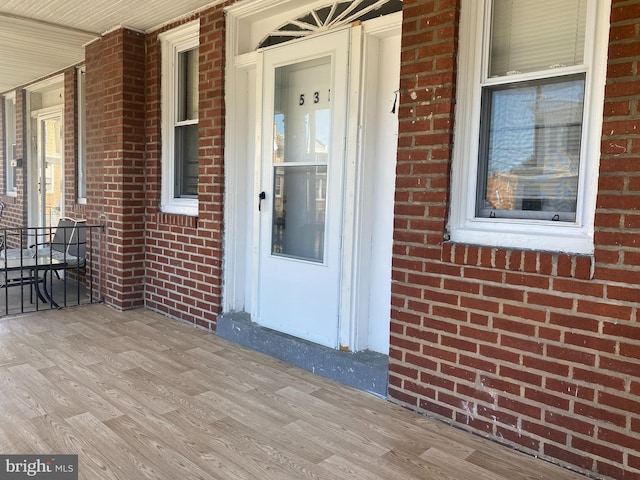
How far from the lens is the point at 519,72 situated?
2.42 m

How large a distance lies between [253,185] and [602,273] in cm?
263

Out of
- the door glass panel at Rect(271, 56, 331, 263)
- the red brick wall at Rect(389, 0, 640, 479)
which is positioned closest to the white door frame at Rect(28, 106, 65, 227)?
the door glass panel at Rect(271, 56, 331, 263)

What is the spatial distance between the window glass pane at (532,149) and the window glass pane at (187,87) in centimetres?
279

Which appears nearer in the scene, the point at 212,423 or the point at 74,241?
the point at 212,423

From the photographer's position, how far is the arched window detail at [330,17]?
3029 mm

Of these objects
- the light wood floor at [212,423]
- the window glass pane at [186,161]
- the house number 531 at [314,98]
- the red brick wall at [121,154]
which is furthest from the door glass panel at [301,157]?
the red brick wall at [121,154]

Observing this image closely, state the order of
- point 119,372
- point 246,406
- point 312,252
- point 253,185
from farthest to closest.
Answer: point 253,185 → point 312,252 → point 119,372 → point 246,406

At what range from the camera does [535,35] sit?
239 cm

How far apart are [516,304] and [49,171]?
22.2 ft

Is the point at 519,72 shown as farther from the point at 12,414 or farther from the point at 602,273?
the point at 12,414

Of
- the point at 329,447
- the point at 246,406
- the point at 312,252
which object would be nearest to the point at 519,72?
the point at 312,252

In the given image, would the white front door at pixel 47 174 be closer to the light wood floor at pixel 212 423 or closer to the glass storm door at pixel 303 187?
the light wood floor at pixel 212 423

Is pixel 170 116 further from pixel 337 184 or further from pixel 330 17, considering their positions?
pixel 337 184

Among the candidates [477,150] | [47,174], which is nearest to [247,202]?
[477,150]
